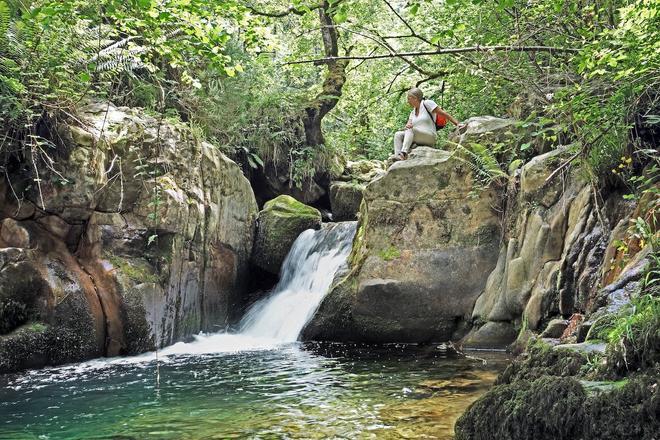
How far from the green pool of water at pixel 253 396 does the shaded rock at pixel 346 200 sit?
7732 mm

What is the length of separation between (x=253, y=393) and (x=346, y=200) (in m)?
10.2

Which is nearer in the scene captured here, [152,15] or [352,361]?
[152,15]

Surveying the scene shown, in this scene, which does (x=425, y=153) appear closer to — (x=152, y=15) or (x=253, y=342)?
(x=253, y=342)

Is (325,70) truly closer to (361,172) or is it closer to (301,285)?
(361,172)

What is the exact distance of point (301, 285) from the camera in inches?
464

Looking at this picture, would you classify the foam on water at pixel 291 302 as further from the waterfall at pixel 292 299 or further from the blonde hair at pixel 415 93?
the blonde hair at pixel 415 93

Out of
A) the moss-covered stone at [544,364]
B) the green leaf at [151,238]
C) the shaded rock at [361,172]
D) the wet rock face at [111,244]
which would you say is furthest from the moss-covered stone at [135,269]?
the shaded rock at [361,172]

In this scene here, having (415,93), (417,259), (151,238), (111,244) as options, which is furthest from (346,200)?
(111,244)

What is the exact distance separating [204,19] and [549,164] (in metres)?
5.23

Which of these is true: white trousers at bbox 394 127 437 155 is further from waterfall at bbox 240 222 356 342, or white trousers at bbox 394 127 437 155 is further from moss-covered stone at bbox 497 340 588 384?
moss-covered stone at bbox 497 340 588 384

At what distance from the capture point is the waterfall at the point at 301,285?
10750mm

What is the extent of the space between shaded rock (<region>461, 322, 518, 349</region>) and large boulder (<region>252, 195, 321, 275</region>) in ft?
16.6

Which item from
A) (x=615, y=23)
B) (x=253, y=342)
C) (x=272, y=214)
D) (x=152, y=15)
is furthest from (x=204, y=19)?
(x=272, y=214)

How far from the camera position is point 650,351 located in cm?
321
